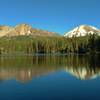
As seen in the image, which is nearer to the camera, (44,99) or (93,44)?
(44,99)

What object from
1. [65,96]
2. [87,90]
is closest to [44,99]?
[65,96]

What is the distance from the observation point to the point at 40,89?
26625mm

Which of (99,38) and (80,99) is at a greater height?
(99,38)

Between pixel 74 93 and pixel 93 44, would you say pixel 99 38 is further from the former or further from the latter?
pixel 74 93

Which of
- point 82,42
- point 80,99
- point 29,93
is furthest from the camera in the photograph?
point 82,42

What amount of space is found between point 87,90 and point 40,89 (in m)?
4.99

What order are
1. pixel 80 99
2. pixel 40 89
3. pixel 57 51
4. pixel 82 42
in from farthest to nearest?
pixel 57 51 < pixel 82 42 < pixel 40 89 < pixel 80 99

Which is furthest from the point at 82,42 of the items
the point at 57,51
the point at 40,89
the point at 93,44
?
the point at 40,89

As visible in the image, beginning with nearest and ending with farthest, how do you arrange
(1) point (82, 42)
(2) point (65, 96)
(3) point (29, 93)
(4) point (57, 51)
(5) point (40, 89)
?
(2) point (65, 96) < (3) point (29, 93) < (5) point (40, 89) < (1) point (82, 42) < (4) point (57, 51)

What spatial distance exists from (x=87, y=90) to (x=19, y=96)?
22.8 ft

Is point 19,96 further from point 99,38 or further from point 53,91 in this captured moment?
point 99,38

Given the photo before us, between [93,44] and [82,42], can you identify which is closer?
[93,44]

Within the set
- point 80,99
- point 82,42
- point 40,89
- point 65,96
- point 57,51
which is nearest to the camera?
point 80,99

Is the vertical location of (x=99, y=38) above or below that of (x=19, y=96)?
above
